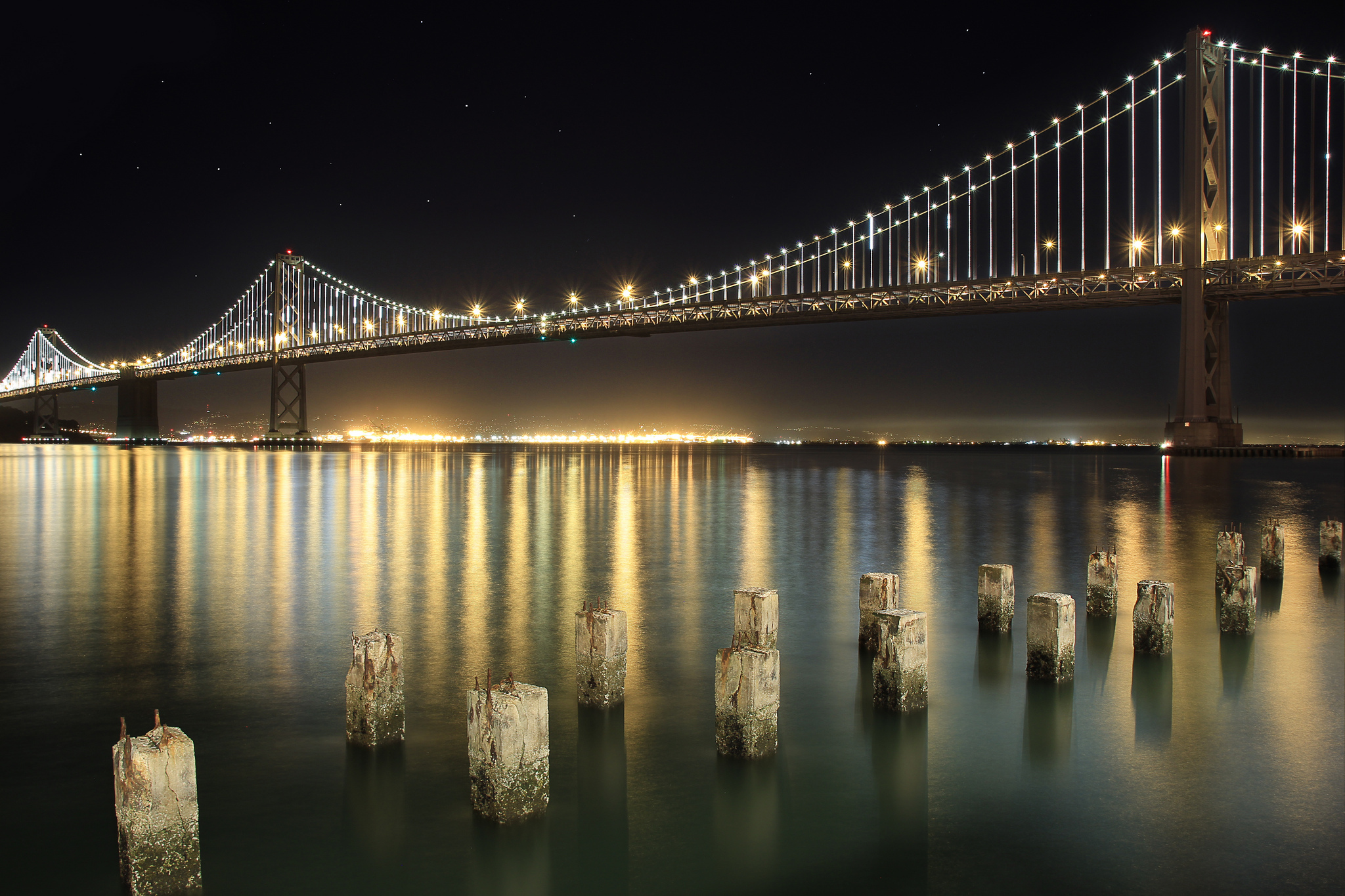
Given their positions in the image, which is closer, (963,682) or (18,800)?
(18,800)

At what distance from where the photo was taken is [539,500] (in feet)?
56.7

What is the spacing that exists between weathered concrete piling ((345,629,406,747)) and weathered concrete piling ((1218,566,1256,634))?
16.9 ft

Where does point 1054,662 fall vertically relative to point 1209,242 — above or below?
below

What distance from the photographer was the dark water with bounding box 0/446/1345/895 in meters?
2.94

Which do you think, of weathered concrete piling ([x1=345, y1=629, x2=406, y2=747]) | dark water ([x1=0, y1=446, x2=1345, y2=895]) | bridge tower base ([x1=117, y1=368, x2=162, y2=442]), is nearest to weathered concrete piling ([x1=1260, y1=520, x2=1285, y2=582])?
dark water ([x1=0, y1=446, x2=1345, y2=895])

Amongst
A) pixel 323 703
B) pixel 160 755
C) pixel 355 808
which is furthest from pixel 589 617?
pixel 160 755

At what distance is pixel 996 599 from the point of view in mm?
5836

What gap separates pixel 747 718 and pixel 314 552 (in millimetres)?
8099

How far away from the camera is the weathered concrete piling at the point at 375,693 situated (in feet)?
11.5

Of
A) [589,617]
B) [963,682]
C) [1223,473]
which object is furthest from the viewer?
[1223,473]

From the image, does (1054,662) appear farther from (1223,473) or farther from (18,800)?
(1223,473)

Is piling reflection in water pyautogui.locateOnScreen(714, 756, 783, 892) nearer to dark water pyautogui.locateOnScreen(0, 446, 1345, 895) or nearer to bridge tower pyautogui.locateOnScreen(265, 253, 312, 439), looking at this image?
dark water pyautogui.locateOnScreen(0, 446, 1345, 895)

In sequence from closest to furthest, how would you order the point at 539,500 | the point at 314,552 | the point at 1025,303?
1. the point at 314,552
2. the point at 539,500
3. the point at 1025,303

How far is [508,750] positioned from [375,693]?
98 centimetres
